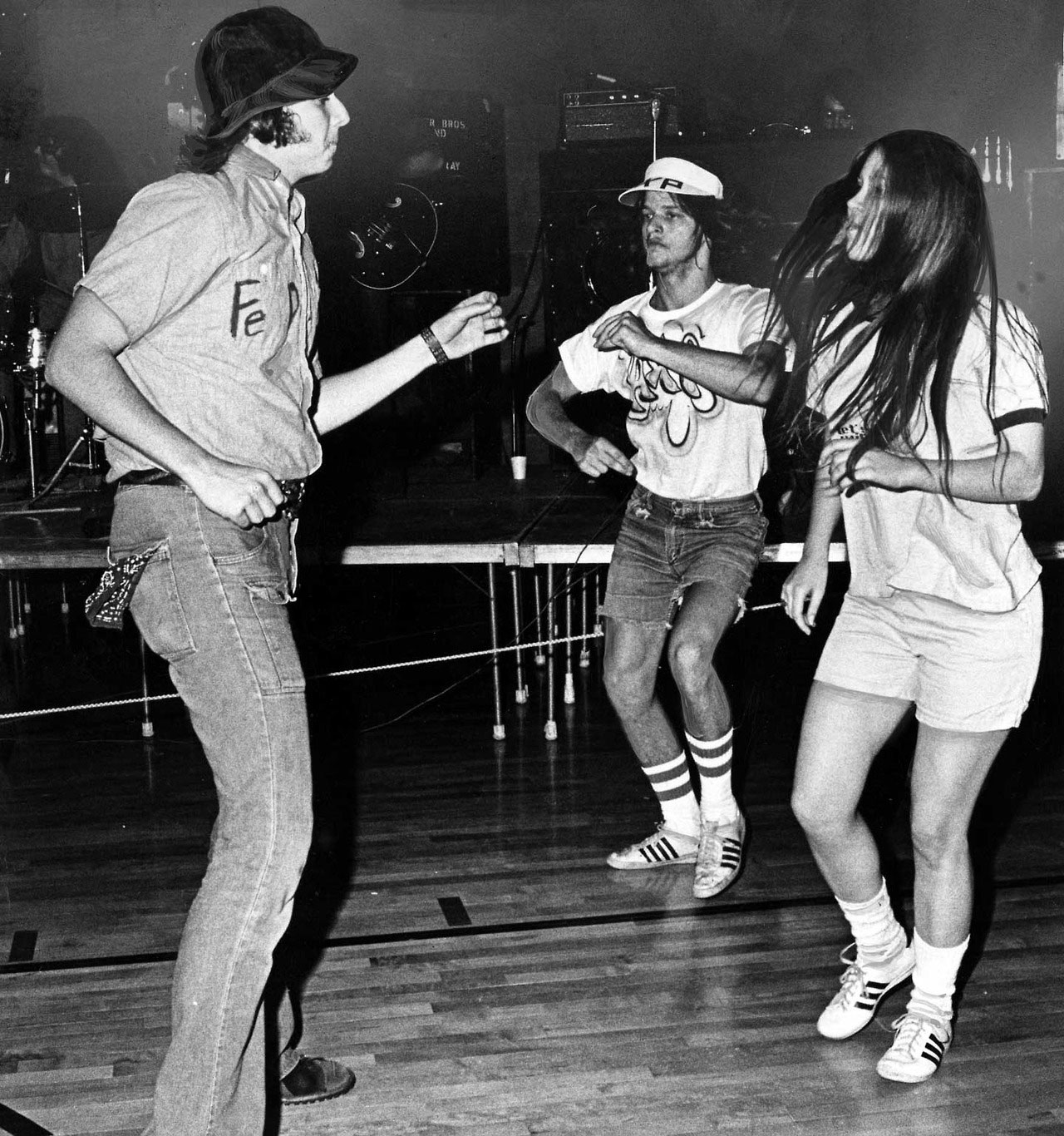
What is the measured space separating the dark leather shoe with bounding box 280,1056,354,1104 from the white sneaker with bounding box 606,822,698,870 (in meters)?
1.14

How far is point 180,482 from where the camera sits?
187cm

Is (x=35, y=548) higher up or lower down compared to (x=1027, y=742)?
higher up

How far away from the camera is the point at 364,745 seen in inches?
181

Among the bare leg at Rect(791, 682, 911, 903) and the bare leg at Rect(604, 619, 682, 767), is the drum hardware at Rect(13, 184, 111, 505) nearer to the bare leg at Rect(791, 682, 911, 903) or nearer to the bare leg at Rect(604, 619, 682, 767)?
the bare leg at Rect(604, 619, 682, 767)

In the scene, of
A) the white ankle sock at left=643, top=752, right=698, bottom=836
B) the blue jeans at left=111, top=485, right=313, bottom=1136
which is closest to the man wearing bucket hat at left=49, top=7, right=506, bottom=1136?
the blue jeans at left=111, top=485, right=313, bottom=1136

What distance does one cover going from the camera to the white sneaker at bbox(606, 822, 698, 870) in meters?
3.40

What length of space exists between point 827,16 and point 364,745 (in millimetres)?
4770

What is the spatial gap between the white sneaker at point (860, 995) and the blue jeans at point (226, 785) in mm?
1071

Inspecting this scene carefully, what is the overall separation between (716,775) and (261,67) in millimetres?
1970

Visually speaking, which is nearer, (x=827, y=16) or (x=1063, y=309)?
(x=1063, y=309)

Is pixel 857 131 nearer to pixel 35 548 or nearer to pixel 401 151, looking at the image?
pixel 401 151

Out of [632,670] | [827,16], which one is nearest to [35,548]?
[632,670]

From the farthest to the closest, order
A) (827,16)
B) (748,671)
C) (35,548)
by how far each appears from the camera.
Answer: (827,16), (748,671), (35,548)

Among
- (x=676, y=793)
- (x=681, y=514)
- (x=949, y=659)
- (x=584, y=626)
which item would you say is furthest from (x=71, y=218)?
(x=949, y=659)
